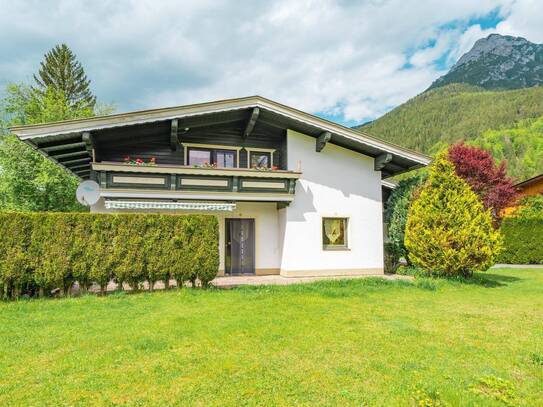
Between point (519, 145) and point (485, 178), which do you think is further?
point (519, 145)

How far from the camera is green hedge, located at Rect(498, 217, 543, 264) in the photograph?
22.5m

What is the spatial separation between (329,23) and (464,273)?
10591 mm

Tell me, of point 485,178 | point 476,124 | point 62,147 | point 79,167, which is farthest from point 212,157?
point 476,124

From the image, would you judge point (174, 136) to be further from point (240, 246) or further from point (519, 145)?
point (519, 145)

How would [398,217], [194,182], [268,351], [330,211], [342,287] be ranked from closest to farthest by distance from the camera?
[268,351]
[342,287]
[194,182]
[330,211]
[398,217]

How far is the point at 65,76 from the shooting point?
40875 millimetres

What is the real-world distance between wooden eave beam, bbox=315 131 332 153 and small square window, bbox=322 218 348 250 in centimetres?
312

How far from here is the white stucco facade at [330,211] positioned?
581 inches

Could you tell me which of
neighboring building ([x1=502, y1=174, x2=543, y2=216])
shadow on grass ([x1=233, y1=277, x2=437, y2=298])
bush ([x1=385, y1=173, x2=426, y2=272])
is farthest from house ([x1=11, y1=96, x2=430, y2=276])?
neighboring building ([x1=502, y1=174, x2=543, y2=216])

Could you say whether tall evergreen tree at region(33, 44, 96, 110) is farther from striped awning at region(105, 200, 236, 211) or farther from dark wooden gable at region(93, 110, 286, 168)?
striped awning at region(105, 200, 236, 211)

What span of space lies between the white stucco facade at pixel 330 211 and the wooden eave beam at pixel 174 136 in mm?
4651

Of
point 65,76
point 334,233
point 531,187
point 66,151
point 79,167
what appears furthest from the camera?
point 65,76

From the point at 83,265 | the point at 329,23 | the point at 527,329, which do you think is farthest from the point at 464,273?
the point at 83,265

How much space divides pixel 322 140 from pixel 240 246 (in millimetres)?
5770
